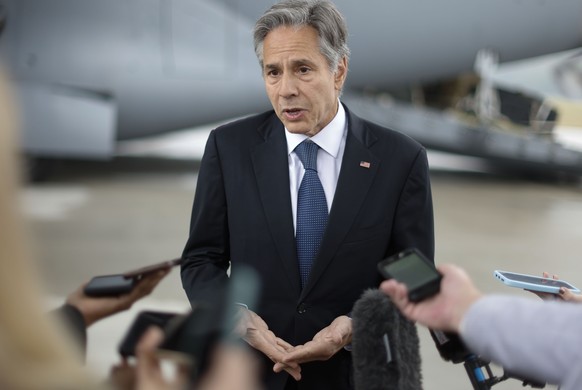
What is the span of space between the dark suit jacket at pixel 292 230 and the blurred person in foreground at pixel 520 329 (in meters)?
0.53

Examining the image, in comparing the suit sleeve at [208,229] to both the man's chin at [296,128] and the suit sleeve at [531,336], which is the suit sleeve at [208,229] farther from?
the suit sleeve at [531,336]

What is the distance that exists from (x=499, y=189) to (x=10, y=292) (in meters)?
9.18

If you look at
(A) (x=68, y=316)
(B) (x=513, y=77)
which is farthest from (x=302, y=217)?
(B) (x=513, y=77)

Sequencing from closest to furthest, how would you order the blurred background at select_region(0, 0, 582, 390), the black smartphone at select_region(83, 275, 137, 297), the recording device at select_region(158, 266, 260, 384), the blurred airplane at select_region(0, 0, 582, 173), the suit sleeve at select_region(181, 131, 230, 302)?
the recording device at select_region(158, 266, 260, 384), the black smartphone at select_region(83, 275, 137, 297), the suit sleeve at select_region(181, 131, 230, 302), the blurred background at select_region(0, 0, 582, 390), the blurred airplane at select_region(0, 0, 582, 173)

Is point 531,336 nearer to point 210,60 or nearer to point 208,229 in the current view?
point 208,229

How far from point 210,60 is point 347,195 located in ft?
23.8

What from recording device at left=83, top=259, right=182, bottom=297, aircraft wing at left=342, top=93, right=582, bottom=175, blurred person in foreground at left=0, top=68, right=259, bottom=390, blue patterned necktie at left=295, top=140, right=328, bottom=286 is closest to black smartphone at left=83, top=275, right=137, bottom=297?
recording device at left=83, top=259, right=182, bottom=297

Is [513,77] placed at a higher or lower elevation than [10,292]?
higher

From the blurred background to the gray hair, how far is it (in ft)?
14.9

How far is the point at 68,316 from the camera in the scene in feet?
3.01

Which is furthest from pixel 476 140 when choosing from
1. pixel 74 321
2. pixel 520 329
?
pixel 74 321

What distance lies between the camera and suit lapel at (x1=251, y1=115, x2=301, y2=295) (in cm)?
159

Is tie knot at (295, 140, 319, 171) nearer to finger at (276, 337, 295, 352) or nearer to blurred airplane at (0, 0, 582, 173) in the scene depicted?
finger at (276, 337, 295, 352)

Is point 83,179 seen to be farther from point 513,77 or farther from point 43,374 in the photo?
point 43,374
